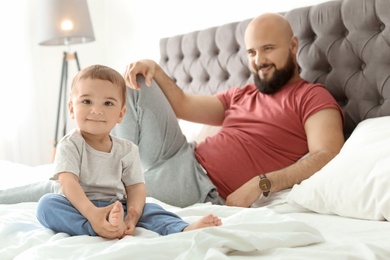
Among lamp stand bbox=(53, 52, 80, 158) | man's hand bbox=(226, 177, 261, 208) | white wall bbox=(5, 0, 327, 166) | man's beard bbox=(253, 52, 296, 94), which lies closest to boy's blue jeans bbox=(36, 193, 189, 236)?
man's hand bbox=(226, 177, 261, 208)

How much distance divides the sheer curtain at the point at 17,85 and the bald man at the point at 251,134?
6.05 feet

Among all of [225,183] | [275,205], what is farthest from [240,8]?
[275,205]

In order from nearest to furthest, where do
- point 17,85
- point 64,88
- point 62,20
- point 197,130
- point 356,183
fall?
point 356,183
point 197,130
point 62,20
point 17,85
point 64,88

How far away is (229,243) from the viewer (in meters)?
1.06

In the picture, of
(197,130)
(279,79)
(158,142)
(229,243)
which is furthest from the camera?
(197,130)

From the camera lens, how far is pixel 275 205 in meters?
1.68

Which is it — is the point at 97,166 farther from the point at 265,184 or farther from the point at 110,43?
the point at 110,43

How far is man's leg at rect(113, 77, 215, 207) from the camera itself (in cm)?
192

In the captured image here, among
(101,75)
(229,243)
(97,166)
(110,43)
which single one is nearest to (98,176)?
(97,166)

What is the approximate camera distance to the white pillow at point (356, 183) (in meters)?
1.44

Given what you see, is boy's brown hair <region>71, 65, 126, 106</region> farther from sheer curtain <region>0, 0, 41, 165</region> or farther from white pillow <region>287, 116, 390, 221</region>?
sheer curtain <region>0, 0, 41, 165</region>

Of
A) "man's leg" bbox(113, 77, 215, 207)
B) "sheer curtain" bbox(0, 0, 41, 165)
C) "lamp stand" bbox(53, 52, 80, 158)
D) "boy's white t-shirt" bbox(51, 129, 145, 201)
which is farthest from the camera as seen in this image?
"lamp stand" bbox(53, 52, 80, 158)

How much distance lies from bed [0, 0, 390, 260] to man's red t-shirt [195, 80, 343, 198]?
0.15 metres

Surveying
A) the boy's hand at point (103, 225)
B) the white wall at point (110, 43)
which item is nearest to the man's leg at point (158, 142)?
the boy's hand at point (103, 225)
